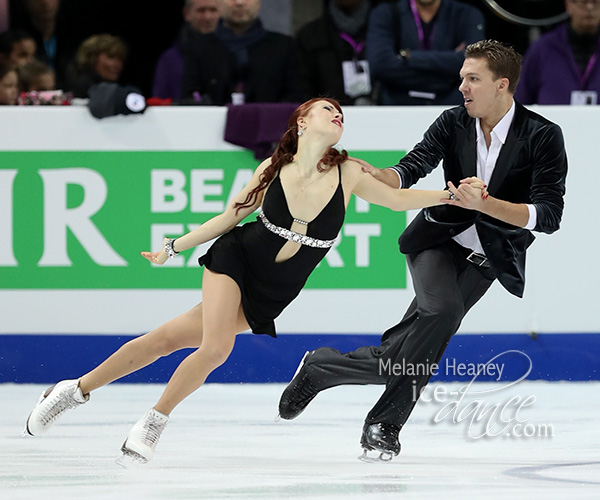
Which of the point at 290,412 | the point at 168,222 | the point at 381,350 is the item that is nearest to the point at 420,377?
the point at 381,350

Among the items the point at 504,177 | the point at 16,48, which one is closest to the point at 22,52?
the point at 16,48

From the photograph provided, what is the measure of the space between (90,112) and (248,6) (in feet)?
3.89

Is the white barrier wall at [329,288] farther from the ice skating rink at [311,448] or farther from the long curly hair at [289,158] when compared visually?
the long curly hair at [289,158]

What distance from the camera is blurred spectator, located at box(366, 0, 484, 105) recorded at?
5.80 meters

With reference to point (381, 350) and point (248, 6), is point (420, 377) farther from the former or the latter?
point (248, 6)

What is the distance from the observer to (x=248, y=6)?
5.98 metres

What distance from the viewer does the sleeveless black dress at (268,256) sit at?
3.57 meters

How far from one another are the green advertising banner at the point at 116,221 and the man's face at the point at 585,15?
55.0 inches

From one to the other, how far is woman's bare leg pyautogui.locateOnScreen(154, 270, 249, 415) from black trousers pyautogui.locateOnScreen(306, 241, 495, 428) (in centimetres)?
57

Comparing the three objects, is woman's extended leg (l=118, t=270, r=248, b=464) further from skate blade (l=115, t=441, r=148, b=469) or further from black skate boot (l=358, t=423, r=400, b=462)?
black skate boot (l=358, t=423, r=400, b=462)

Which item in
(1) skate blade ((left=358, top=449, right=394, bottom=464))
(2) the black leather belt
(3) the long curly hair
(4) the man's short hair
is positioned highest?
(4) the man's short hair

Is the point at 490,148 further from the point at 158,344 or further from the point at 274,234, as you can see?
the point at 158,344

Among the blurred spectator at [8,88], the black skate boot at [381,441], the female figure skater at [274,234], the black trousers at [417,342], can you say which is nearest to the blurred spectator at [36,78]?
the blurred spectator at [8,88]

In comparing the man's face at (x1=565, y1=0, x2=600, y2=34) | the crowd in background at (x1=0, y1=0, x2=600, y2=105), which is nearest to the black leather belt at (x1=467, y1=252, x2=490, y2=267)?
the crowd in background at (x1=0, y1=0, x2=600, y2=105)
